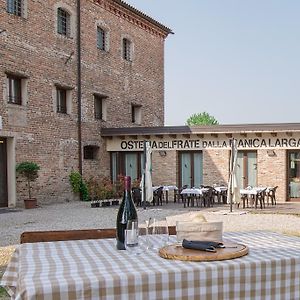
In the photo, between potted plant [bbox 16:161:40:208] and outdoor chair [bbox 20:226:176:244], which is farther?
potted plant [bbox 16:161:40:208]

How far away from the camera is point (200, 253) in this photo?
2.53m

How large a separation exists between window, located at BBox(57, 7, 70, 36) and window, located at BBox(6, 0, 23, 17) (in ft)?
6.53

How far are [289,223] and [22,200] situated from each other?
8.72 m

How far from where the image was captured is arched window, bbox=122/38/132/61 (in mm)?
22000

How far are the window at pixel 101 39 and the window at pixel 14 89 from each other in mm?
5076

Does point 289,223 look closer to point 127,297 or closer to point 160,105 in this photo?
point 127,297

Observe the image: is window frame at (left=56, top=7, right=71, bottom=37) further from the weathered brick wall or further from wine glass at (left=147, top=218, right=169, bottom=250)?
wine glass at (left=147, top=218, right=169, bottom=250)

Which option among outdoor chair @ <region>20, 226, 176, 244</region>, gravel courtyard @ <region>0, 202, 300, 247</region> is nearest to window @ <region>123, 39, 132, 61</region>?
gravel courtyard @ <region>0, 202, 300, 247</region>

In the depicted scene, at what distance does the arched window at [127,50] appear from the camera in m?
22.0

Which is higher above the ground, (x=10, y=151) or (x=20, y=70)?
(x=20, y=70)

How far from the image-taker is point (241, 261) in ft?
8.03

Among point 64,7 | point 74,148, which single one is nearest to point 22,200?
point 74,148

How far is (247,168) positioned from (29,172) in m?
8.12

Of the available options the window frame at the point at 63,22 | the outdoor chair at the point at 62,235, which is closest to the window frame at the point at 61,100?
the window frame at the point at 63,22
